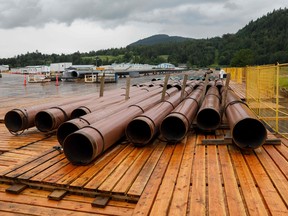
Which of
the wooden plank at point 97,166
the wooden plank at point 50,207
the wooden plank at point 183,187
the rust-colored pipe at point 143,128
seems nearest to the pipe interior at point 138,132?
the rust-colored pipe at point 143,128

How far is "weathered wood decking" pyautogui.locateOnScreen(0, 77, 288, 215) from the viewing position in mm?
3969

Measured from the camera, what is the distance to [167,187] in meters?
4.45

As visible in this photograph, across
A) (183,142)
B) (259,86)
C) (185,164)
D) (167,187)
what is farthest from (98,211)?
(259,86)

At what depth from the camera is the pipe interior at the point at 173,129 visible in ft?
22.7

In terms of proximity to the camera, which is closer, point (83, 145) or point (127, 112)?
point (83, 145)

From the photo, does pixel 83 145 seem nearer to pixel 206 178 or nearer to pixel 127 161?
pixel 127 161

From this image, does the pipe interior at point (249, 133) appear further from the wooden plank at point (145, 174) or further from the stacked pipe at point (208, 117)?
the wooden plank at point (145, 174)

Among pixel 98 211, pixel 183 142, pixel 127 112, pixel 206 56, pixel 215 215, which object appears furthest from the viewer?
pixel 206 56

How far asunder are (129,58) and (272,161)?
17383 centimetres

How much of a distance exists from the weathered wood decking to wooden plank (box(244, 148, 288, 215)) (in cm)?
1

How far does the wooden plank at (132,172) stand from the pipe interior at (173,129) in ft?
2.02

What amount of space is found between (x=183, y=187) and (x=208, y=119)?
3.96m

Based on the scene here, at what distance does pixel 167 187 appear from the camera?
175 inches

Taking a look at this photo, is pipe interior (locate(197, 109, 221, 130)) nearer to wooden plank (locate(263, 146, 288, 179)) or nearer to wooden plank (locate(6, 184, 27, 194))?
wooden plank (locate(263, 146, 288, 179))
